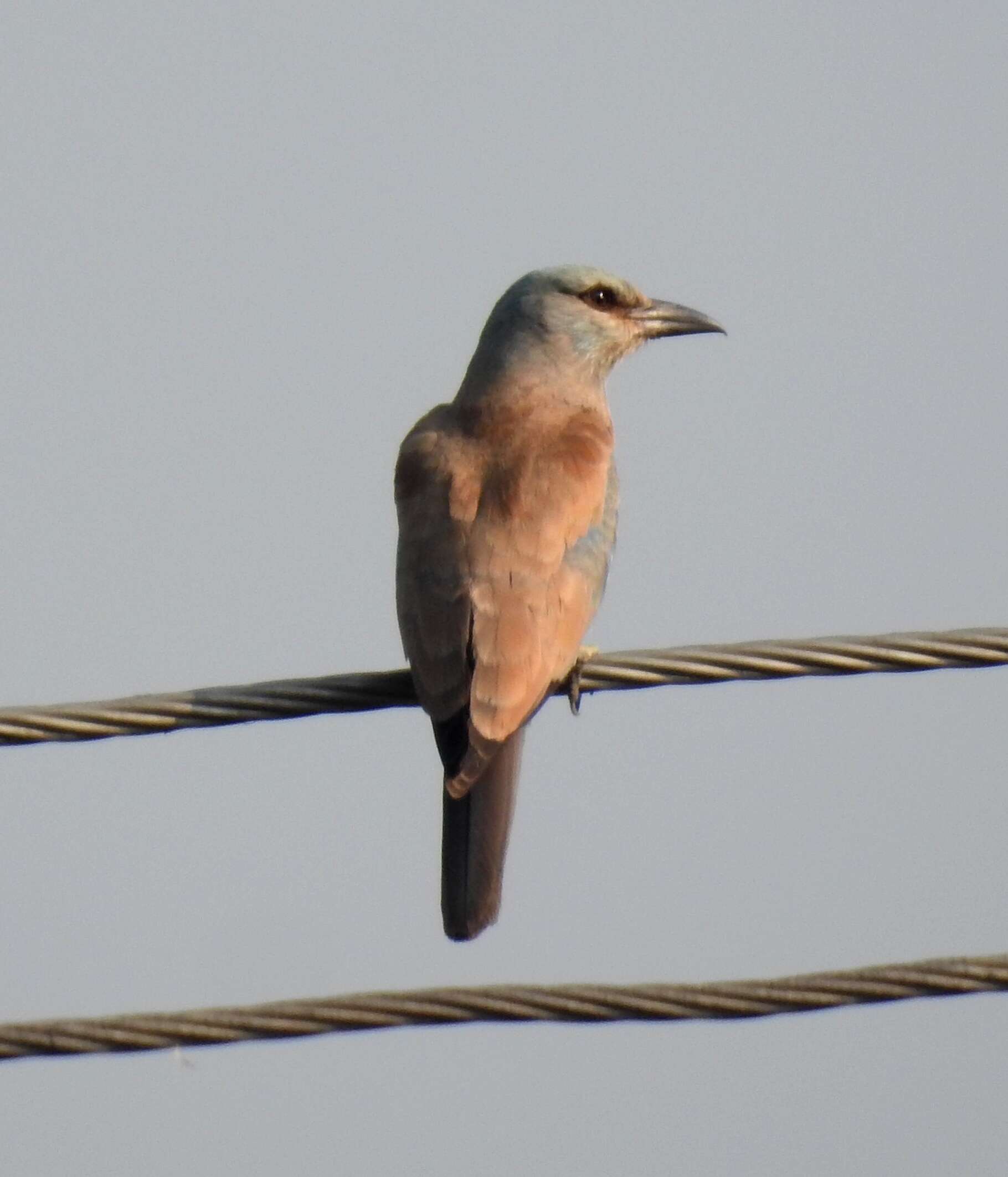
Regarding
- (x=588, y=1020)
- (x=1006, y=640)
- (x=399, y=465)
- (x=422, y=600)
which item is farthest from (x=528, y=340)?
(x=588, y=1020)

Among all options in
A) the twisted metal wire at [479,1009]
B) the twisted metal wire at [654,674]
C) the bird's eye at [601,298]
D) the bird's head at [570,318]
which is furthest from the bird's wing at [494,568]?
the twisted metal wire at [479,1009]

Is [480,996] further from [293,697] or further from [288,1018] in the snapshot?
[293,697]

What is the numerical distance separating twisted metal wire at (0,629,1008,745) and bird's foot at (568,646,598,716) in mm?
906

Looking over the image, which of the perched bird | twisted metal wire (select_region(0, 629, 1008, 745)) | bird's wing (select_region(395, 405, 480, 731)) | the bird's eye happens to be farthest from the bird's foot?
the bird's eye

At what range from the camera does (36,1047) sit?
13.2 feet

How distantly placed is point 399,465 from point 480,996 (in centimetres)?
331

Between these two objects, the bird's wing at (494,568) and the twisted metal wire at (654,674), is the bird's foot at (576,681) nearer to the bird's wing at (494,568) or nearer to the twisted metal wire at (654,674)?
the bird's wing at (494,568)

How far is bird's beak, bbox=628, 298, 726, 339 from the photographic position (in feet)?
28.8

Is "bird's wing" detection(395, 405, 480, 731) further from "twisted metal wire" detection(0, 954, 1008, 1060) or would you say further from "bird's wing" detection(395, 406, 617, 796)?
"twisted metal wire" detection(0, 954, 1008, 1060)

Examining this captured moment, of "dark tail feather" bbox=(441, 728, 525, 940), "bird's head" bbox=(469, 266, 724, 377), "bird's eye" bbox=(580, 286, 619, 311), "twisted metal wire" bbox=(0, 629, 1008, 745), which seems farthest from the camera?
"bird's eye" bbox=(580, 286, 619, 311)

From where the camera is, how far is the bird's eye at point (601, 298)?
8.48m

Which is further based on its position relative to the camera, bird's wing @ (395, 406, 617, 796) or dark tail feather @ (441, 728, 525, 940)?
bird's wing @ (395, 406, 617, 796)

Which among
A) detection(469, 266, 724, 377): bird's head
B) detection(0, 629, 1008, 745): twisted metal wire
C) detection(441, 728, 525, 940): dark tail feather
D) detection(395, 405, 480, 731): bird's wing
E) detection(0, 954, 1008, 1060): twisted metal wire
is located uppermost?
detection(469, 266, 724, 377): bird's head

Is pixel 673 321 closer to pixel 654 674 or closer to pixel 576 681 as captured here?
pixel 576 681
